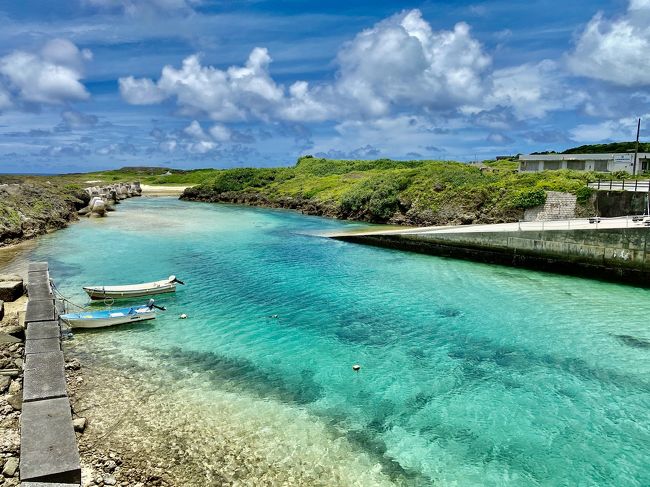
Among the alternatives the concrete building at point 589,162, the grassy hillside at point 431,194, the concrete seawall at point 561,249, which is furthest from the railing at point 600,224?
the concrete building at point 589,162

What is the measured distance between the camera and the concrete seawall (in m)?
26.5

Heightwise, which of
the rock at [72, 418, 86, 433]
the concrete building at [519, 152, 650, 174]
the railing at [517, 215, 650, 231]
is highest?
the concrete building at [519, 152, 650, 174]

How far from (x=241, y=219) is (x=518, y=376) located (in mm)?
51543

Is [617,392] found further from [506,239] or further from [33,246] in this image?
[33,246]

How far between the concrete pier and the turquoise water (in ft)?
8.59

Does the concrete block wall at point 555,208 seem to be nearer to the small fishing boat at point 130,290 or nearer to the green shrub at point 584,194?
the green shrub at point 584,194

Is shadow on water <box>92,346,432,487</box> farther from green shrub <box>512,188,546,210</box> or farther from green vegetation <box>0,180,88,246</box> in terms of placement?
green shrub <box>512,188,546,210</box>

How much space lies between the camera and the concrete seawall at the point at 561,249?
26531 mm

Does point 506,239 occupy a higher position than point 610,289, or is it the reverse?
point 506,239

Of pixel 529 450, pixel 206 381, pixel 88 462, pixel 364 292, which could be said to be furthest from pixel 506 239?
pixel 88 462

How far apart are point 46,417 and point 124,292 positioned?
12.8 m

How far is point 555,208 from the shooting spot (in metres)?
41.8

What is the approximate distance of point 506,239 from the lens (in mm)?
31766

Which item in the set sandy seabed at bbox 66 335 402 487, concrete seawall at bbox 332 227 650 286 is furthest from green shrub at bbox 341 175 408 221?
sandy seabed at bbox 66 335 402 487
